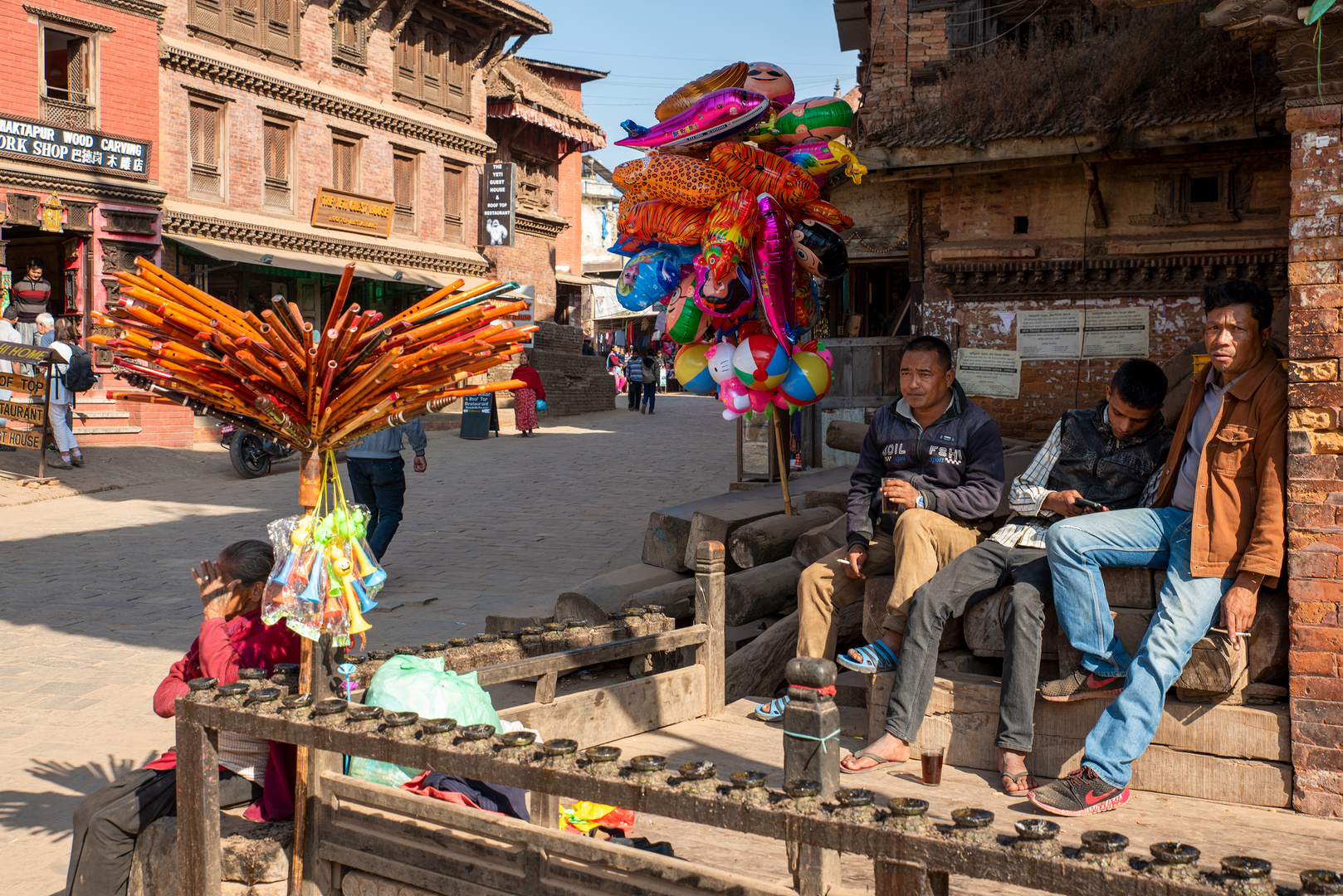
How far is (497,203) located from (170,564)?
19.6 metres

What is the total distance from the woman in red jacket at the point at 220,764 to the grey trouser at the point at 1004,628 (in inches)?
99.1

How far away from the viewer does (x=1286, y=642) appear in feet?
13.8

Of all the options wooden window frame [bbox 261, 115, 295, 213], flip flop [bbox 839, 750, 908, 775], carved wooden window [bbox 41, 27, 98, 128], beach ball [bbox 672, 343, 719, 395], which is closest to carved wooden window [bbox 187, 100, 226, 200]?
wooden window frame [bbox 261, 115, 295, 213]

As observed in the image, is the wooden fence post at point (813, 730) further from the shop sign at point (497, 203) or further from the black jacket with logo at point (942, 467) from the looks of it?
the shop sign at point (497, 203)

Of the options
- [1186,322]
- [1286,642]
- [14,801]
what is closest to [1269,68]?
[1186,322]

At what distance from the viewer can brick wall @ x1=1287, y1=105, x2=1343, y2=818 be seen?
13.3ft

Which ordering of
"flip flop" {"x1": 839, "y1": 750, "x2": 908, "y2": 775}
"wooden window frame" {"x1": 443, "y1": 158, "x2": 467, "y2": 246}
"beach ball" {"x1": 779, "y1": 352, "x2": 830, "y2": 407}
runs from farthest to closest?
"wooden window frame" {"x1": 443, "y1": 158, "x2": 467, "y2": 246}, "beach ball" {"x1": 779, "y1": 352, "x2": 830, "y2": 407}, "flip flop" {"x1": 839, "y1": 750, "x2": 908, "y2": 775}

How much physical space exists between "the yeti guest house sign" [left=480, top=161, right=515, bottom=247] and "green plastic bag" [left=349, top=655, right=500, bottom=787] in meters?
25.6

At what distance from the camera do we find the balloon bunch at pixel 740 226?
686 cm

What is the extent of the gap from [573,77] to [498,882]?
36.9 metres

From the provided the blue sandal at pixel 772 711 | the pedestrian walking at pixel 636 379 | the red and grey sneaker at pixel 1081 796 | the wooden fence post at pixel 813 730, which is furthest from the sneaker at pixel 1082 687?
the pedestrian walking at pixel 636 379

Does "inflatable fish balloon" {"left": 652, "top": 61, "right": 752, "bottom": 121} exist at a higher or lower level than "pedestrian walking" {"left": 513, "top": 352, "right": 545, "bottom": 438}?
higher

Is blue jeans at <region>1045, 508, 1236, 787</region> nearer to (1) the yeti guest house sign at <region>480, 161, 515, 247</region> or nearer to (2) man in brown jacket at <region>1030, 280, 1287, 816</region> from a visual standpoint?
(2) man in brown jacket at <region>1030, 280, 1287, 816</region>

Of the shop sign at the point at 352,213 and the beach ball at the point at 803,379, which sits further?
the shop sign at the point at 352,213
